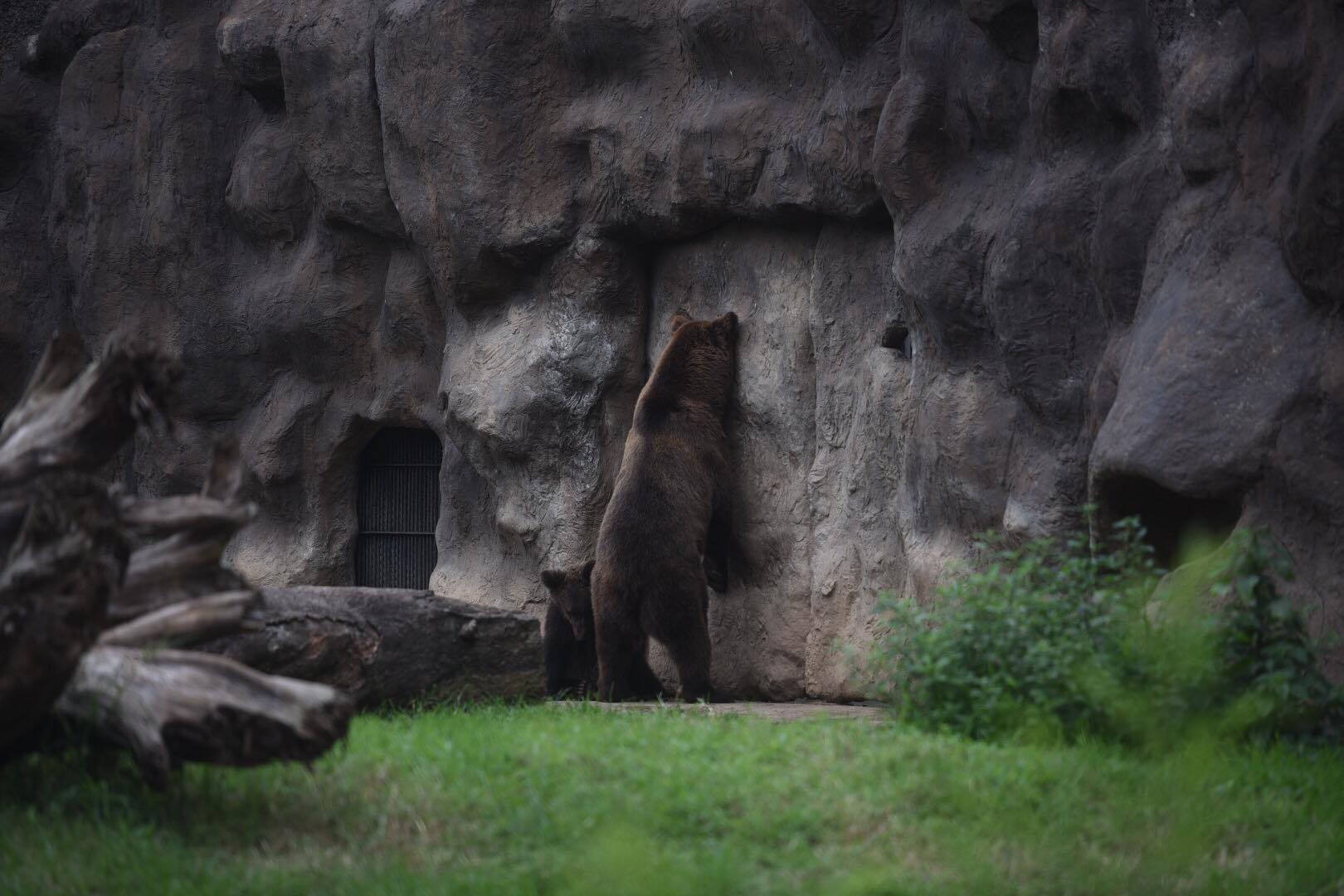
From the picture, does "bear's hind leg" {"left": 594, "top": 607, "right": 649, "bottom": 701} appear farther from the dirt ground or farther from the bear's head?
the bear's head

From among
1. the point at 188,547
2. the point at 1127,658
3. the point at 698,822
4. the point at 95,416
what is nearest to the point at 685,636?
the point at 1127,658

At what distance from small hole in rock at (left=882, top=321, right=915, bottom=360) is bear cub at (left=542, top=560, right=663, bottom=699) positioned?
105 inches

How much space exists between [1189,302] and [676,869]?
12.0ft

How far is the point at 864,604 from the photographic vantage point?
31.7 feet

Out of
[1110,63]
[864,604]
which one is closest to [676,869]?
[1110,63]

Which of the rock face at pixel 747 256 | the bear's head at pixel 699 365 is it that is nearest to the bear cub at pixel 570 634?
the rock face at pixel 747 256

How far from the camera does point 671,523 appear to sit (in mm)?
9922

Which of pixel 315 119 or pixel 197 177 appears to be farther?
pixel 197 177

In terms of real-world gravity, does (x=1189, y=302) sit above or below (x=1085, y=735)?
above

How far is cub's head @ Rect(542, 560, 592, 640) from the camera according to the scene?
10.9m

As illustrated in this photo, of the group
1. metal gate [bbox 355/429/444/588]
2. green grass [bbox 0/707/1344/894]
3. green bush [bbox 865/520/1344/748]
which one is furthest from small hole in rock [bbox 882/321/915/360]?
metal gate [bbox 355/429/444/588]

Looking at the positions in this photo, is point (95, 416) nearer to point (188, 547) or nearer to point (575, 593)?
point (188, 547)

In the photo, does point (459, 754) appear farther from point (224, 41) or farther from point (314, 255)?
point (224, 41)

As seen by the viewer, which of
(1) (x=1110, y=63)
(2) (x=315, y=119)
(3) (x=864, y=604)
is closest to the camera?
(1) (x=1110, y=63)
